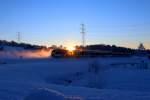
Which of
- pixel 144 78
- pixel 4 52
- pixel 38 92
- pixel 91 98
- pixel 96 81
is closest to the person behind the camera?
pixel 38 92

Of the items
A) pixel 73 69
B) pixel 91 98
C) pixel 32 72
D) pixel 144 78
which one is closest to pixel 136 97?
pixel 91 98

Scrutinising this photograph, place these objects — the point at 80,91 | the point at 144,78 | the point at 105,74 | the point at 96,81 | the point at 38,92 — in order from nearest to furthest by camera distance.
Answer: the point at 38,92 < the point at 80,91 < the point at 96,81 < the point at 144,78 < the point at 105,74

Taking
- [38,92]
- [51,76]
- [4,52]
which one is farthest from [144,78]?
[4,52]

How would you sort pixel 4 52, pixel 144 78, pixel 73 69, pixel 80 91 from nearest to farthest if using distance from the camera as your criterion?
pixel 80 91 → pixel 144 78 → pixel 73 69 → pixel 4 52

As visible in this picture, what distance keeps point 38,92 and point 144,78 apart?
35.7 meters

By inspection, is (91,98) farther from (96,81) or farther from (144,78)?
(144,78)

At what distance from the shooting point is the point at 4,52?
125 m

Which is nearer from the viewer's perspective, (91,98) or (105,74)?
(91,98)

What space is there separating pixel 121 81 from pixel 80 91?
81.5 ft

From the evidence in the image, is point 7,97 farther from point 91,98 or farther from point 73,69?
point 73,69

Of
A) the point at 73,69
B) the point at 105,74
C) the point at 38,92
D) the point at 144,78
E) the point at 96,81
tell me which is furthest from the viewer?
the point at 73,69

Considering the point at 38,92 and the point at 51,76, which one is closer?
the point at 38,92

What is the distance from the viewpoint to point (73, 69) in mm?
59906

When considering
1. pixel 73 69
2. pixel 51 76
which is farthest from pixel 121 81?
pixel 73 69
